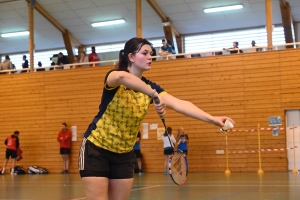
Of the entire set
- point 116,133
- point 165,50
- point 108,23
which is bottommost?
point 116,133

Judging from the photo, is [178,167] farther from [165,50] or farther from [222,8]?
[222,8]

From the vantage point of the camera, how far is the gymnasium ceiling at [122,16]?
2381 cm

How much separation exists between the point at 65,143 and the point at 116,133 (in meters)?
18.4

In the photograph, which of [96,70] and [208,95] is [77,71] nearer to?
[96,70]

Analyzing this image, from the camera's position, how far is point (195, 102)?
20.1m

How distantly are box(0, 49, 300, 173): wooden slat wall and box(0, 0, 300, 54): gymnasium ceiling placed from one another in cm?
397

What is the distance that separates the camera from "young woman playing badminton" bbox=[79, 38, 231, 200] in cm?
396

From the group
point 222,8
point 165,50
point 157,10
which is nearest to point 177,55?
point 165,50

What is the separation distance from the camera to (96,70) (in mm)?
22344

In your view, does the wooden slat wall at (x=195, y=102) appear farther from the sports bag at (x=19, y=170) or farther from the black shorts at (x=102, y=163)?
the black shorts at (x=102, y=163)

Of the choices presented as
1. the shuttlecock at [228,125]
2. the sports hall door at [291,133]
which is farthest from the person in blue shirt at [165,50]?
the shuttlecock at [228,125]

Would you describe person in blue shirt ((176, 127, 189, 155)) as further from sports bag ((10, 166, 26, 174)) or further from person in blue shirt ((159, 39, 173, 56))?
sports bag ((10, 166, 26, 174))

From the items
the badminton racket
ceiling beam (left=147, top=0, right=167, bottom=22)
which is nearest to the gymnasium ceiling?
ceiling beam (left=147, top=0, right=167, bottom=22)

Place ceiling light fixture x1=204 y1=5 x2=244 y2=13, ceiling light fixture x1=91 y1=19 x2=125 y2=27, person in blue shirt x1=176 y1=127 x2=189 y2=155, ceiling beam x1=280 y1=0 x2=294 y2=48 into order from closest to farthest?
person in blue shirt x1=176 y1=127 x2=189 y2=155, ceiling beam x1=280 y1=0 x2=294 y2=48, ceiling light fixture x1=204 y1=5 x2=244 y2=13, ceiling light fixture x1=91 y1=19 x2=125 y2=27
